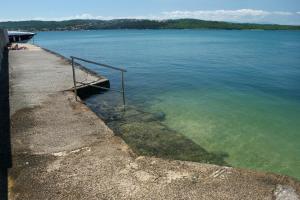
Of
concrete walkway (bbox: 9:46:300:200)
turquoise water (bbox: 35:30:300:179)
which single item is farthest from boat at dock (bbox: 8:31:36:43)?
concrete walkway (bbox: 9:46:300:200)

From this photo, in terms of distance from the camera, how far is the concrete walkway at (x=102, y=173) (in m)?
5.12

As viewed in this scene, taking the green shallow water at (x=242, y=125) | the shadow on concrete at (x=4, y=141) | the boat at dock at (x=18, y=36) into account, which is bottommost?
the green shallow water at (x=242, y=125)

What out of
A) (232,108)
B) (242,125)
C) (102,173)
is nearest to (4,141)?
(102,173)

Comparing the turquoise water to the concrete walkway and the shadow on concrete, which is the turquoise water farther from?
the shadow on concrete

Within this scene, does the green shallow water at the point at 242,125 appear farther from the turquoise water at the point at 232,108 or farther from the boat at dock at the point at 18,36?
the boat at dock at the point at 18,36

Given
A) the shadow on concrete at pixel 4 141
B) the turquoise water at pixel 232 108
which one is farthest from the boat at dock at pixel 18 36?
the shadow on concrete at pixel 4 141

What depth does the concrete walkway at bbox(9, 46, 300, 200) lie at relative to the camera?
5117mm

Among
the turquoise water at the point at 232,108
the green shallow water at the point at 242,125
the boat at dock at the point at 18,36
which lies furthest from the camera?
the boat at dock at the point at 18,36

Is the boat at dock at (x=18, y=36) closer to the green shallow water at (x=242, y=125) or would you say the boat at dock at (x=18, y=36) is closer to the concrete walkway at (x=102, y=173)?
the green shallow water at (x=242, y=125)

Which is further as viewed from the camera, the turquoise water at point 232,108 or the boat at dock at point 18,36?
the boat at dock at point 18,36

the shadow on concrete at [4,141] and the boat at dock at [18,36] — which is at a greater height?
the boat at dock at [18,36]

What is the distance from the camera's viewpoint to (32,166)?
6.10 metres

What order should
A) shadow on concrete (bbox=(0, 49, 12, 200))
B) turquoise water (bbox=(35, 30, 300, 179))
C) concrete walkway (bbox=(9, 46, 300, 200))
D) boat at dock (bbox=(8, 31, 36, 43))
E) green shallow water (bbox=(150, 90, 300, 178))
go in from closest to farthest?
concrete walkway (bbox=(9, 46, 300, 200)) → shadow on concrete (bbox=(0, 49, 12, 200)) → green shallow water (bbox=(150, 90, 300, 178)) → turquoise water (bbox=(35, 30, 300, 179)) → boat at dock (bbox=(8, 31, 36, 43))

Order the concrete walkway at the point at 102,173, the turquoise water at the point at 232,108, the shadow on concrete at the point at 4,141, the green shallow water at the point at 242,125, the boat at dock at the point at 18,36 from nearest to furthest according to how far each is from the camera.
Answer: the concrete walkway at the point at 102,173, the shadow on concrete at the point at 4,141, the green shallow water at the point at 242,125, the turquoise water at the point at 232,108, the boat at dock at the point at 18,36
